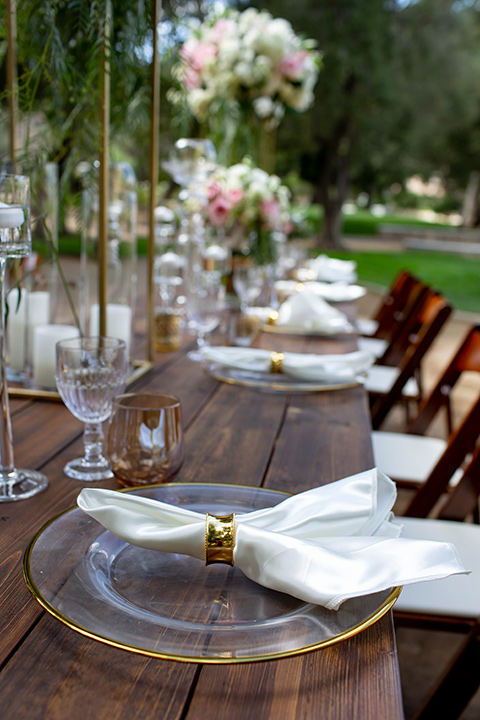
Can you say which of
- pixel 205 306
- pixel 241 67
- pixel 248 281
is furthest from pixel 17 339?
pixel 241 67

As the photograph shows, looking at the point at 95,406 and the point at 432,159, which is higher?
the point at 432,159

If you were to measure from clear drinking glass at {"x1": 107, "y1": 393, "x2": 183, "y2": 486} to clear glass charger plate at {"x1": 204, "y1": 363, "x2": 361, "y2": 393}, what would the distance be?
571 mm

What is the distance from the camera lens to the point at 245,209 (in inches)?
107

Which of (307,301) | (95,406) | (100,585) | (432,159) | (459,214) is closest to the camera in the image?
(100,585)

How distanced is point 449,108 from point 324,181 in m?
2.91

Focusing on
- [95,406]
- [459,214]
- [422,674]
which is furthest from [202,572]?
[459,214]

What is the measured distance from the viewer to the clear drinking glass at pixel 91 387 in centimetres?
96

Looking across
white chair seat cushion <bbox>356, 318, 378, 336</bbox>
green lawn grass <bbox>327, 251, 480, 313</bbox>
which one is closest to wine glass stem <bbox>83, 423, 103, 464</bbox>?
white chair seat cushion <bbox>356, 318, 378, 336</bbox>

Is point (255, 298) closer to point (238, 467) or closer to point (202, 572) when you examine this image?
point (238, 467)

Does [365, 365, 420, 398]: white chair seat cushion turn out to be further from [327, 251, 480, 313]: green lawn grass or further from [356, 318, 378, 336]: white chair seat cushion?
[327, 251, 480, 313]: green lawn grass

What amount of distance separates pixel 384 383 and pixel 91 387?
2.04 m

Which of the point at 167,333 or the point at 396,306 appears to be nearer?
the point at 167,333

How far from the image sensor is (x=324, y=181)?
594 inches

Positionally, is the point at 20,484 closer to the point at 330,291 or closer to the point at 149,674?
the point at 149,674
